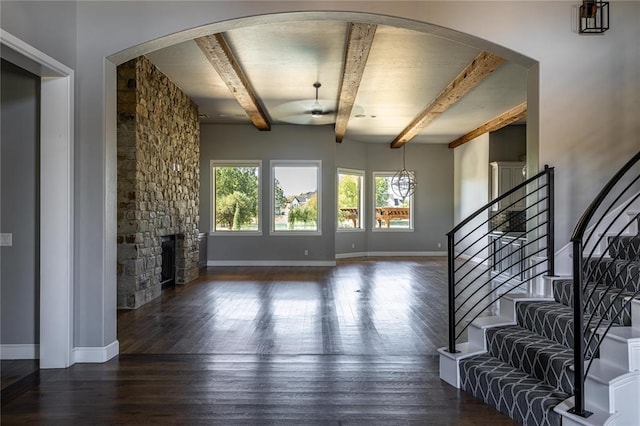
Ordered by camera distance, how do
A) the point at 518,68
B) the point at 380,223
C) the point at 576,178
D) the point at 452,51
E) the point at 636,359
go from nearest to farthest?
1. the point at 636,359
2. the point at 576,178
3. the point at 452,51
4. the point at 518,68
5. the point at 380,223

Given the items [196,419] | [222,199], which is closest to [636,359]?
[196,419]

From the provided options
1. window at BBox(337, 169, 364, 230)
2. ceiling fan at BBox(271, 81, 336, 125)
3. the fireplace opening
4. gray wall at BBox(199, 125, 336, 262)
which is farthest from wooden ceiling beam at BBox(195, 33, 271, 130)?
window at BBox(337, 169, 364, 230)

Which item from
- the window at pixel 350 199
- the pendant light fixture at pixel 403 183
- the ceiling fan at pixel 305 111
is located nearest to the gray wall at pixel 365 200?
the window at pixel 350 199

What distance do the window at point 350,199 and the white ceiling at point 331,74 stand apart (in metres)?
2.79

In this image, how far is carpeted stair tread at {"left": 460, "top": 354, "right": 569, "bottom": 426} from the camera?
98.0 inches

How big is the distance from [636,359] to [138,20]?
13.6 ft

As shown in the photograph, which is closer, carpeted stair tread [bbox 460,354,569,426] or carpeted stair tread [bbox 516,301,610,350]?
carpeted stair tread [bbox 460,354,569,426]

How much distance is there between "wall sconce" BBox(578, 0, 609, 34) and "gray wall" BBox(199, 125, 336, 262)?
7316mm

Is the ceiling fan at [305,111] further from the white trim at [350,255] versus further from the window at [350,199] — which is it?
the white trim at [350,255]

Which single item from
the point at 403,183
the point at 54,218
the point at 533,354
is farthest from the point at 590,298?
the point at 403,183

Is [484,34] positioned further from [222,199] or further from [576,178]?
[222,199]

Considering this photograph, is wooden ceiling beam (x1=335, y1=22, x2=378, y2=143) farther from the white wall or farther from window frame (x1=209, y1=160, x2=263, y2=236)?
window frame (x1=209, y1=160, x2=263, y2=236)

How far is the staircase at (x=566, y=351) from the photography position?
2.28 meters

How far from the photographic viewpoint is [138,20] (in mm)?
3775
